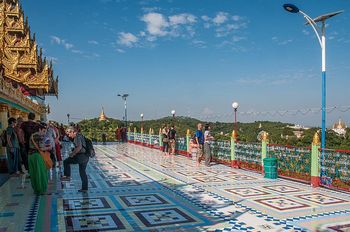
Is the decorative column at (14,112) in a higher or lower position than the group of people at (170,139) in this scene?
higher

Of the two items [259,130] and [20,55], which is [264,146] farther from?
[20,55]

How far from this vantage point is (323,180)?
7.98 meters

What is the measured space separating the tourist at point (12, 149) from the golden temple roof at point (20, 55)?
34.4 feet

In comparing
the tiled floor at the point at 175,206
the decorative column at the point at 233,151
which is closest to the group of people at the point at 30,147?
the tiled floor at the point at 175,206

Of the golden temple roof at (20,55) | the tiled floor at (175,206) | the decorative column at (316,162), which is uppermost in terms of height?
the golden temple roof at (20,55)

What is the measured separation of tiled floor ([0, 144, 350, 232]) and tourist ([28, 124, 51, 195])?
28 centimetres

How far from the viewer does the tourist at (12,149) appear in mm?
8516

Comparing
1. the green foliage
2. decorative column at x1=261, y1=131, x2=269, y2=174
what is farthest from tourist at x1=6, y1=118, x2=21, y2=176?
the green foliage

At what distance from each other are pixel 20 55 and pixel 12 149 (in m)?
13.6

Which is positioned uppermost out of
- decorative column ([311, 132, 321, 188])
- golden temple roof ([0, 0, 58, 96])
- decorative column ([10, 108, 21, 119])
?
golden temple roof ([0, 0, 58, 96])

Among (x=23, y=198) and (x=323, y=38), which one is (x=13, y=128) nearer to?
(x=23, y=198)

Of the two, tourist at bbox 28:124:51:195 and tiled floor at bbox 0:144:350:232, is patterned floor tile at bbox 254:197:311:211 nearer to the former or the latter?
tiled floor at bbox 0:144:350:232

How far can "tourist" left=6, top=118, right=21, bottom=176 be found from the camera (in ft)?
27.9

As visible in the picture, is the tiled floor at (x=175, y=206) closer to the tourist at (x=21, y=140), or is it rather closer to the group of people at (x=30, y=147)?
the group of people at (x=30, y=147)
